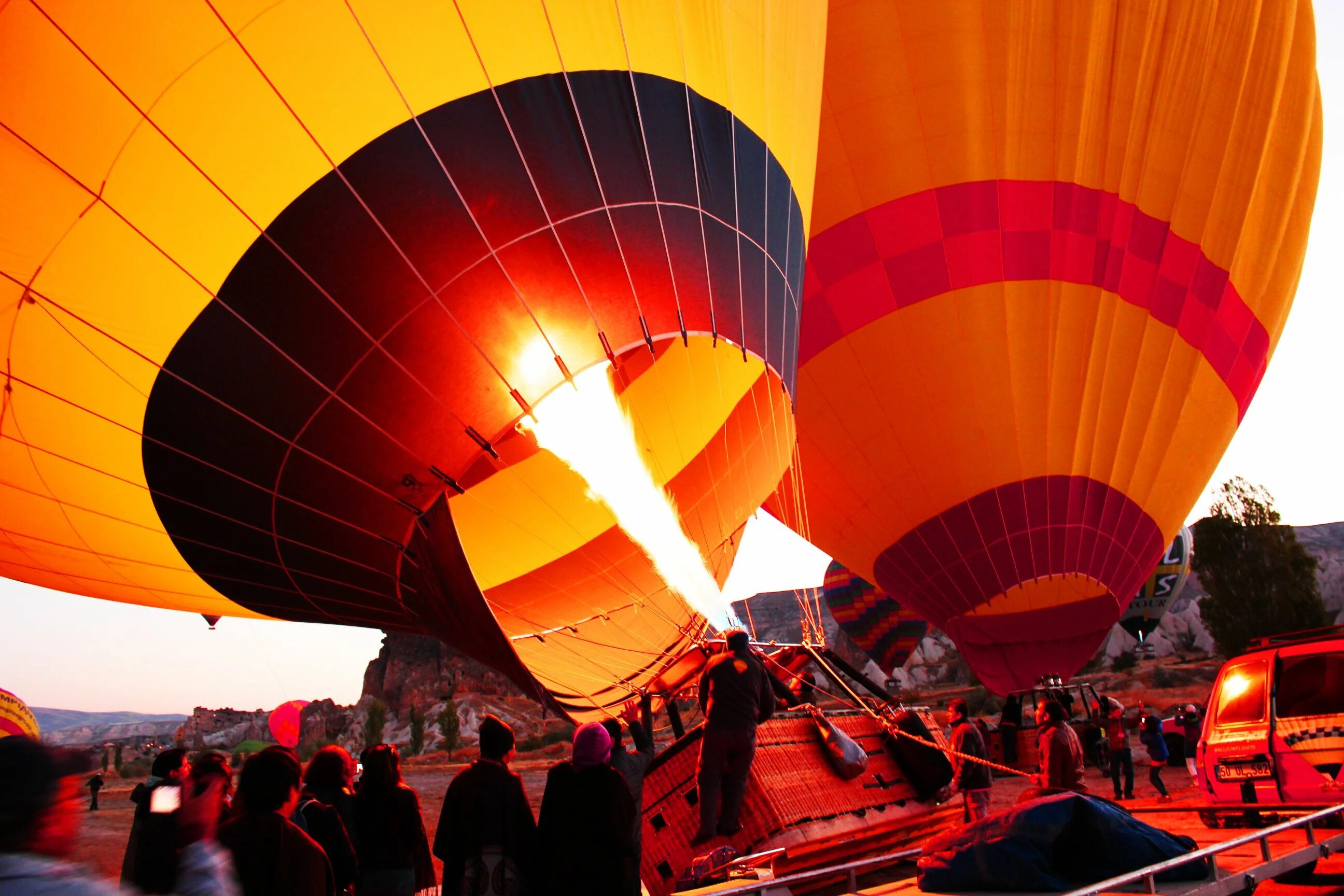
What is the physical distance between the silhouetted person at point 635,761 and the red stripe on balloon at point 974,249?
723cm

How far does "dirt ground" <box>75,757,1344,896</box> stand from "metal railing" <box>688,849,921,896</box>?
0.52 meters

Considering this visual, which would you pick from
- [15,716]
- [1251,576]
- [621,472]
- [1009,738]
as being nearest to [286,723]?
[15,716]

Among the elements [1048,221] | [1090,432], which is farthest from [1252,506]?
[1048,221]

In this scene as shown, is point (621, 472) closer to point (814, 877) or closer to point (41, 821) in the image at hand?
point (814, 877)

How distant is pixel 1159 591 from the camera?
31.4m

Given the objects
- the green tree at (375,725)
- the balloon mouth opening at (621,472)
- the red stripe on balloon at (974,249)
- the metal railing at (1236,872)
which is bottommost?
the metal railing at (1236,872)

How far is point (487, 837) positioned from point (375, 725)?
43.5 m

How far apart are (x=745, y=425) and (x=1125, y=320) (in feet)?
23.4

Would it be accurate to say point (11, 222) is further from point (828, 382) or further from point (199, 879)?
point (828, 382)

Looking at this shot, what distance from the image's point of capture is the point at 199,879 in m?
1.53

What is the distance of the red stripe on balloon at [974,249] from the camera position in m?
9.49

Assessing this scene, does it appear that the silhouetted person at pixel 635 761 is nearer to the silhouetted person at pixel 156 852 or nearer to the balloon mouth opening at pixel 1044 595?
the silhouetted person at pixel 156 852

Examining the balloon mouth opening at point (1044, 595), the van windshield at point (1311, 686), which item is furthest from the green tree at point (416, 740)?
the van windshield at point (1311, 686)

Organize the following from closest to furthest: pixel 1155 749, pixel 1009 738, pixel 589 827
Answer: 1. pixel 589 827
2. pixel 1155 749
3. pixel 1009 738
